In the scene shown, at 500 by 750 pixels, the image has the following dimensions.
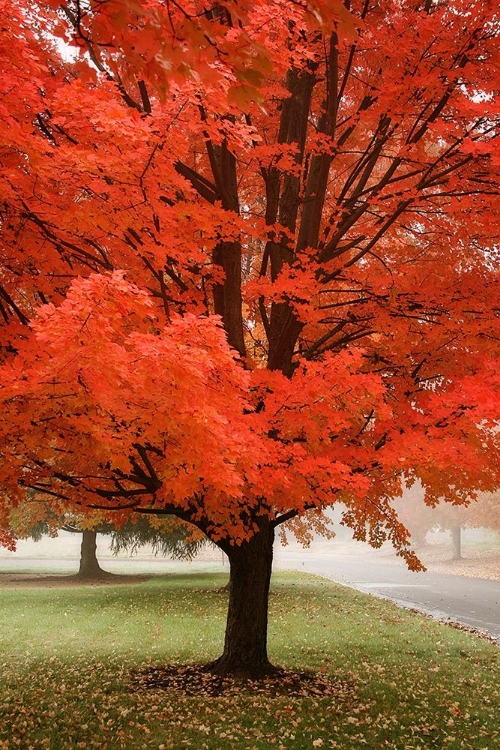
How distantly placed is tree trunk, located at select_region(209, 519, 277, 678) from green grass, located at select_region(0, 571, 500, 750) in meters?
0.74

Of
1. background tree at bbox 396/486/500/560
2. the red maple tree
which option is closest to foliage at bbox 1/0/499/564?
the red maple tree

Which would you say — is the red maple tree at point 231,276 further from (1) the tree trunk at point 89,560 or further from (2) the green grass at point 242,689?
(1) the tree trunk at point 89,560

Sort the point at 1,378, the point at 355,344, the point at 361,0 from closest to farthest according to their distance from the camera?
the point at 1,378, the point at 361,0, the point at 355,344

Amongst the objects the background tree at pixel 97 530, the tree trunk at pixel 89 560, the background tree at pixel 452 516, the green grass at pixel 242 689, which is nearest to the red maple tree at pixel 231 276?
the green grass at pixel 242 689

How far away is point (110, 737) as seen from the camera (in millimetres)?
5621

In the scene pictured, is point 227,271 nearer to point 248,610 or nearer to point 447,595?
point 248,610

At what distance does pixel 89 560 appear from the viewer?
95.2ft

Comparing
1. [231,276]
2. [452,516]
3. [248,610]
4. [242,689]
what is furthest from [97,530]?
[452,516]

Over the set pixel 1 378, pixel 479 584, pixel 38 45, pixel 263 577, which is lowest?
pixel 479 584

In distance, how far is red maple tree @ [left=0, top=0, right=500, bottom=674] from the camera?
13.9 ft

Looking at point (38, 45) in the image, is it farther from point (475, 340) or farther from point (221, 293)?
point (475, 340)

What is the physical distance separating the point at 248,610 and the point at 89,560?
75.9ft

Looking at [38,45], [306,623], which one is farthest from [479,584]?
[38,45]

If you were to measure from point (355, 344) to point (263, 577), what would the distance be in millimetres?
3517
